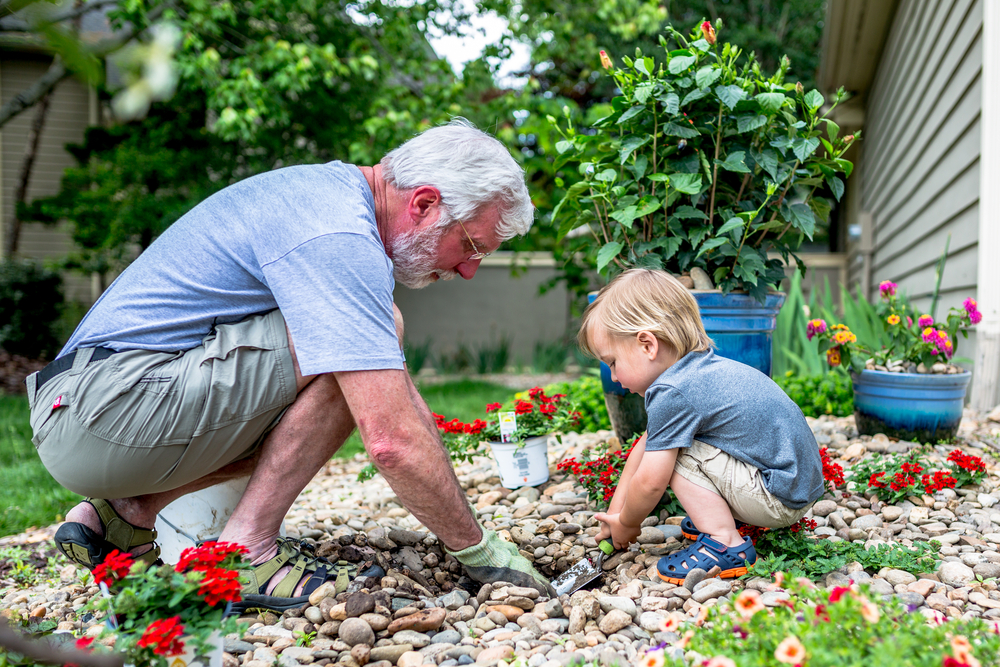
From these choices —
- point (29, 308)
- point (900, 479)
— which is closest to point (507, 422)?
point (900, 479)

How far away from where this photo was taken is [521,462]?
2.27 meters

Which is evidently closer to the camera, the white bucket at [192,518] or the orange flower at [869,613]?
the orange flower at [869,613]

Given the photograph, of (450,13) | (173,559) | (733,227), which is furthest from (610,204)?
(450,13)

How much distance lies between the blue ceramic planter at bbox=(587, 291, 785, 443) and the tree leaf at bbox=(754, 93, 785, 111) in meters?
0.53

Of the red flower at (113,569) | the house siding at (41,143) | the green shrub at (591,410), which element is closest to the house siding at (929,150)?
the green shrub at (591,410)

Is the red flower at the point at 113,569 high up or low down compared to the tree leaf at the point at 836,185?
down

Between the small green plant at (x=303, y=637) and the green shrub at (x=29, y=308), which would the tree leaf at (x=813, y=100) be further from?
the green shrub at (x=29, y=308)

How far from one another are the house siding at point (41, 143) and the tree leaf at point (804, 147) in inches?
305

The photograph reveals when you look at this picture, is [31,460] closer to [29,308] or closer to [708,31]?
[708,31]

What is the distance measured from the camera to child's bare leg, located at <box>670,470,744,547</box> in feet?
4.91

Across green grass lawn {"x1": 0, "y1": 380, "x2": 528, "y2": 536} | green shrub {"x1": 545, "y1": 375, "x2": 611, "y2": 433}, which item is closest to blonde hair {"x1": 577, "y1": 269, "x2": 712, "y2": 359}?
green shrub {"x1": 545, "y1": 375, "x2": 611, "y2": 433}

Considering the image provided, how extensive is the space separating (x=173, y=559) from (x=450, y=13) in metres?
5.09

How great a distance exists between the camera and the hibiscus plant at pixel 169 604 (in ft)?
3.18

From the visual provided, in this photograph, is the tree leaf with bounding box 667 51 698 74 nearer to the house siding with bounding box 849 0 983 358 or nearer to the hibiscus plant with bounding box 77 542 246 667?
the hibiscus plant with bounding box 77 542 246 667
